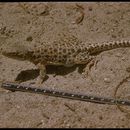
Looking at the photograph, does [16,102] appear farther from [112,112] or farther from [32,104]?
[112,112]

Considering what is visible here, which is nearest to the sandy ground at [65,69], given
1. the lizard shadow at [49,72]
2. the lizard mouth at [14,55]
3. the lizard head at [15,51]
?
the lizard shadow at [49,72]

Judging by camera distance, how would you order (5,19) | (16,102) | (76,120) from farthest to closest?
(5,19) → (16,102) → (76,120)

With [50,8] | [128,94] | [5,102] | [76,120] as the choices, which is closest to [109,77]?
[128,94]

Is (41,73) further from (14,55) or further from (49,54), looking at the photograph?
(14,55)

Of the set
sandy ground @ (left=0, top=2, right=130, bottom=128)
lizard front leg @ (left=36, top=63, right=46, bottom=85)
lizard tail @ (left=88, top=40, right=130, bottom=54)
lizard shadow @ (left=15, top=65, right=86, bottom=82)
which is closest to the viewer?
sandy ground @ (left=0, top=2, right=130, bottom=128)

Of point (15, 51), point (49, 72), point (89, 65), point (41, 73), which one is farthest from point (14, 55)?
point (89, 65)

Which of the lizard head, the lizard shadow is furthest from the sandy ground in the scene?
the lizard head

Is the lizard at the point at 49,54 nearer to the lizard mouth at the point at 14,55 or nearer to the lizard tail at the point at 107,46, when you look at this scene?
the lizard mouth at the point at 14,55

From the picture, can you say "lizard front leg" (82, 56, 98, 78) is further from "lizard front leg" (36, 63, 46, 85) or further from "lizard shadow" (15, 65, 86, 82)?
"lizard front leg" (36, 63, 46, 85)
